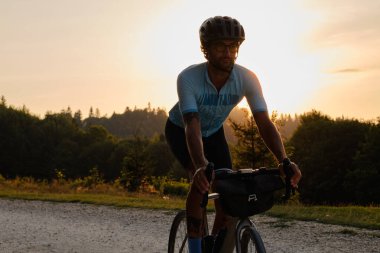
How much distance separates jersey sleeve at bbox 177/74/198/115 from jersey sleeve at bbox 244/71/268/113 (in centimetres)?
44

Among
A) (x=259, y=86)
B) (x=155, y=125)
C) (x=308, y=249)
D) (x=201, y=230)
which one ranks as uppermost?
(x=155, y=125)

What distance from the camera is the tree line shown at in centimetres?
3641

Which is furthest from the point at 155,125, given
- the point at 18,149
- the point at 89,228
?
the point at 89,228

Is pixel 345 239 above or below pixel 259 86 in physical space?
below

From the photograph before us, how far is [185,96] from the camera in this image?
374 centimetres

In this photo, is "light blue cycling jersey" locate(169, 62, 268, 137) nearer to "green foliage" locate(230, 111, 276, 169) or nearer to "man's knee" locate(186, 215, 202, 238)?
"man's knee" locate(186, 215, 202, 238)

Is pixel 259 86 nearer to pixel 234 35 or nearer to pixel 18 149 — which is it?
pixel 234 35

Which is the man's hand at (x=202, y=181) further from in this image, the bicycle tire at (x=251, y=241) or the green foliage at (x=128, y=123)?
the green foliage at (x=128, y=123)

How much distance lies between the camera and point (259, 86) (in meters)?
4.02

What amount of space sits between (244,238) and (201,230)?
0.55 metres

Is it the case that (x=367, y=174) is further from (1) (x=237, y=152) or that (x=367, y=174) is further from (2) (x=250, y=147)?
(1) (x=237, y=152)

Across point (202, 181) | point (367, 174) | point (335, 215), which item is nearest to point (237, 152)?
point (367, 174)

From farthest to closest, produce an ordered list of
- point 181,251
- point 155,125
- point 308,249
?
point 155,125 < point 308,249 < point 181,251

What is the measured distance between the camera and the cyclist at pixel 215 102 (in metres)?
3.58
